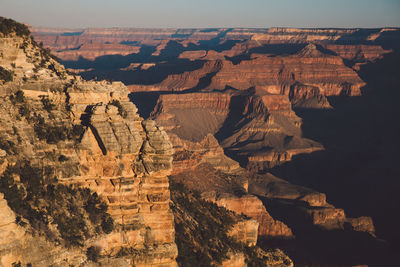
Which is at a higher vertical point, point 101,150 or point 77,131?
point 77,131

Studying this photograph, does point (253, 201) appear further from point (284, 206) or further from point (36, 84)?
point (36, 84)

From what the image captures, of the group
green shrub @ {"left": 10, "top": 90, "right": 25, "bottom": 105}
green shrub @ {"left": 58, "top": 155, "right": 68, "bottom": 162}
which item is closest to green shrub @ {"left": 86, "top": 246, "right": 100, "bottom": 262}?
green shrub @ {"left": 58, "top": 155, "right": 68, "bottom": 162}

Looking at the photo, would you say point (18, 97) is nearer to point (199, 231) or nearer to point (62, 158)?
point (62, 158)

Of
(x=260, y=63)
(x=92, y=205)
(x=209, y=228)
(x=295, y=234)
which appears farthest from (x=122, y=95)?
(x=260, y=63)

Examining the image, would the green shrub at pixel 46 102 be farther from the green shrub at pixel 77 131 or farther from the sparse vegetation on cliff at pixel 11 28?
the sparse vegetation on cliff at pixel 11 28

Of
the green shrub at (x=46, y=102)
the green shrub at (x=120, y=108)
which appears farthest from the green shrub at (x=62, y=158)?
the green shrub at (x=120, y=108)

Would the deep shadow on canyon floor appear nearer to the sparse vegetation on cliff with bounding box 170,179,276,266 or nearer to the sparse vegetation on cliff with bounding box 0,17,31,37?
the sparse vegetation on cliff with bounding box 170,179,276,266

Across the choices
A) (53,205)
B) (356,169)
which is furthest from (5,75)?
(356,169)
